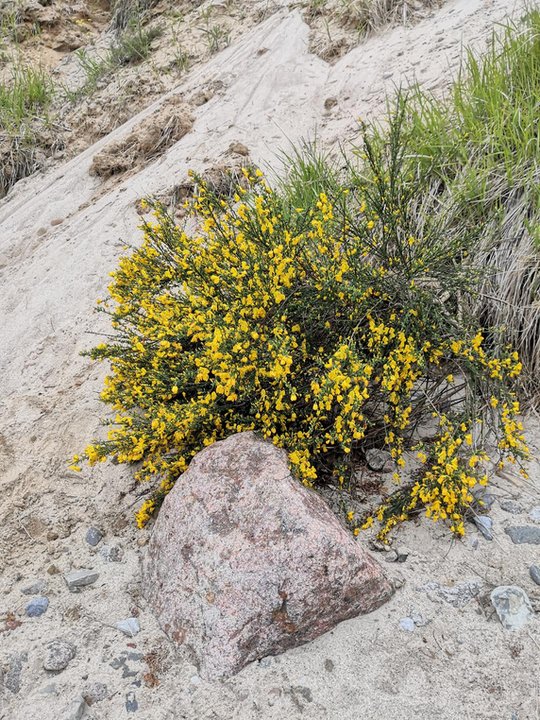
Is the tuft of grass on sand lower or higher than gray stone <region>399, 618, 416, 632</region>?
higher

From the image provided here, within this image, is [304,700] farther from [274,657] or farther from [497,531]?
[497,531]

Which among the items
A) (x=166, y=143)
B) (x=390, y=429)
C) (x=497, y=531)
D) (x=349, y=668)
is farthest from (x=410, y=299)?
(x=166, y=143)

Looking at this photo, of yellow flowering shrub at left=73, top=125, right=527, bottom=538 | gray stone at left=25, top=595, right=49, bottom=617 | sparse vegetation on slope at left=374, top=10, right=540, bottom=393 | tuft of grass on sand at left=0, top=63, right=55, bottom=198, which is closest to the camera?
gray stone at left=25, top=595, right=49, bottom=617

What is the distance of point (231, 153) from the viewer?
5.16 meters

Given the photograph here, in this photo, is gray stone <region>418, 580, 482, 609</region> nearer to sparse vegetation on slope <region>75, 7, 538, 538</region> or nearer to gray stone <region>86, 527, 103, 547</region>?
sparse vegetation on slope <region>75, 7, 538, 538</region>

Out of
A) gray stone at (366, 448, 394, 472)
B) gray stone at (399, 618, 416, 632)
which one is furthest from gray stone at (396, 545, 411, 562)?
gray stone at (366, 448, 394, 472)

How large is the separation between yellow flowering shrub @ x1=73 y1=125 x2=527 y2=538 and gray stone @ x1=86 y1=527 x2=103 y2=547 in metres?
0.19

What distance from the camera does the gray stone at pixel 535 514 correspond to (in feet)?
7.44

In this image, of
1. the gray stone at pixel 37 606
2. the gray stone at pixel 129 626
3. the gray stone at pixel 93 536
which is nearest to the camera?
the gray stone at pixel 129 626

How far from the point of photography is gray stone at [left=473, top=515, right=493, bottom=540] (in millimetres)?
2232

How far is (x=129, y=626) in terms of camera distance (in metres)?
2.04

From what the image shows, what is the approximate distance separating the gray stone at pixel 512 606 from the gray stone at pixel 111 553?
1.36m

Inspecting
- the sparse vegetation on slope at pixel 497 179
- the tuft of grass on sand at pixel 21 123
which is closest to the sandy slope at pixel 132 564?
the sparse vegetation on slope at pixel 497 179

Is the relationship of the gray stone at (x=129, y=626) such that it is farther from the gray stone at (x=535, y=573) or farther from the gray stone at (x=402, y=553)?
the gray stone at (x=535, y=573)
